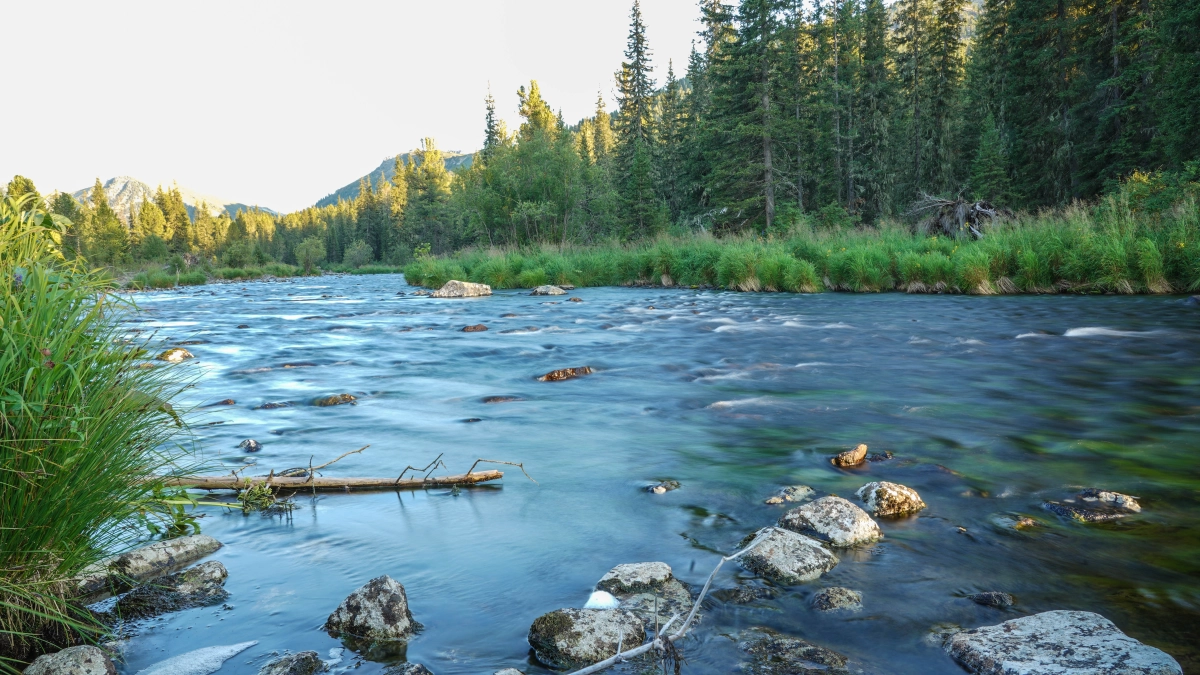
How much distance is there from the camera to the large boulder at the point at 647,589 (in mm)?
3096

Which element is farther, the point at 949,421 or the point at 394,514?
the point at 949,421

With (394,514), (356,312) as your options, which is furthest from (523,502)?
(356,312)

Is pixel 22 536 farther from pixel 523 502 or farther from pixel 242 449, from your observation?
pixel 242 449

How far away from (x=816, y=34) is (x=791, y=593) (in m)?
58.3

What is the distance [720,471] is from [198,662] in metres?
3.77

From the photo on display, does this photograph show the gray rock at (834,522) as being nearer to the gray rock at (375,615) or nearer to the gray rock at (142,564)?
the gray rock at (375,615)

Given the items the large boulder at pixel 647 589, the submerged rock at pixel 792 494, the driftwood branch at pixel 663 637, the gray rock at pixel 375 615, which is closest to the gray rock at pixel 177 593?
the gray rock at pixel 375 615

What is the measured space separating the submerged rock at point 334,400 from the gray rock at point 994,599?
7.09 metres

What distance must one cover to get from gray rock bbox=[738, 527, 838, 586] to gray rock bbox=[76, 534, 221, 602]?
309cm

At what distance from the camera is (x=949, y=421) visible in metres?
6.64

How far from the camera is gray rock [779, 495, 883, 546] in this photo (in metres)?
3.83

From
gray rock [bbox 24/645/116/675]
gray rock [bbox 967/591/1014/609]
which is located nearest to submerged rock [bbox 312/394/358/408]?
gray rock [bbox 24/645/116/675]

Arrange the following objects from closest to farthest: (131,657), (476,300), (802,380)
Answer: (131,657), (802,380), (476,300)

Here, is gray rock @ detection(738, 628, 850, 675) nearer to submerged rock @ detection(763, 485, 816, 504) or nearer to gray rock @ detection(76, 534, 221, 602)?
submerged rock @ detection(763, 485, 816, 504)
